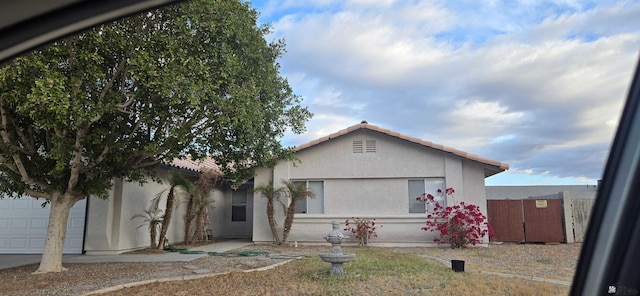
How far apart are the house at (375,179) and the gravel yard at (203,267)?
1.86m

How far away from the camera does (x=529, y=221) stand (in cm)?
1653

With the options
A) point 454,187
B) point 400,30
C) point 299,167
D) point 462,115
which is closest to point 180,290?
point 400,30

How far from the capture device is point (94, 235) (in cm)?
1324

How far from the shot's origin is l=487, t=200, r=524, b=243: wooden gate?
16.5 meters

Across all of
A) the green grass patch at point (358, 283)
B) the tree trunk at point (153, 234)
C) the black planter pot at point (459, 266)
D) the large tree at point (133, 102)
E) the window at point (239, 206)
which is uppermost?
the large tree at point (133, 102)

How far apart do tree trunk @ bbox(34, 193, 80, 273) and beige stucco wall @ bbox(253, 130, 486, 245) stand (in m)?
7.36

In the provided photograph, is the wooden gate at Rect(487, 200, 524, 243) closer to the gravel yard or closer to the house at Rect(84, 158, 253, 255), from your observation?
the gravel yard

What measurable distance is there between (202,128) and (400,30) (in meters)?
5.46

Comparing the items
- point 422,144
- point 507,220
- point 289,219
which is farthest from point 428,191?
point 289,219

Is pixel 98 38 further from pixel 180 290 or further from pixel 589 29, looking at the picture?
pixel 589 29

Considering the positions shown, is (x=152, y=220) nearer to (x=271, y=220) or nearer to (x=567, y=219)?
(x=271, y=220)

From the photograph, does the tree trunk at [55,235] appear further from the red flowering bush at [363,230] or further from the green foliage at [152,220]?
the red flowering bush at [363,230]

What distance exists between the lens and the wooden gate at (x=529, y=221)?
16375mm

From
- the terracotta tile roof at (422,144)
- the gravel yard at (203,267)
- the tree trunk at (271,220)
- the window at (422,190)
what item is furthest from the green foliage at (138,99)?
the window at (422,190)
